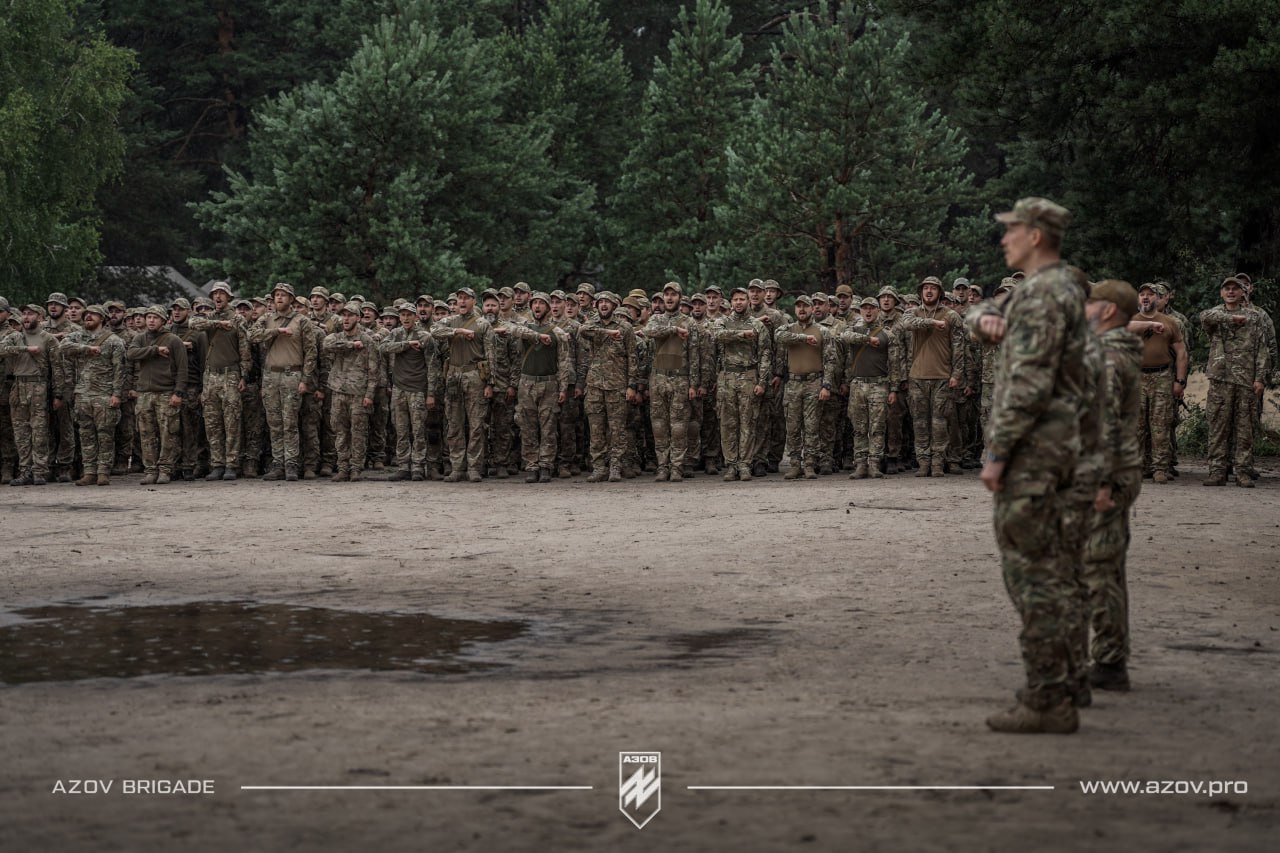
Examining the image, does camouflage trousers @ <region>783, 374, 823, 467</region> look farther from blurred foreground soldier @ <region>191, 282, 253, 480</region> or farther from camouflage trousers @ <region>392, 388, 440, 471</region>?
blurred foreground soldier @ <region>191, 282, 253, 480</region>

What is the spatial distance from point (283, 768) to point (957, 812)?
2.65 m

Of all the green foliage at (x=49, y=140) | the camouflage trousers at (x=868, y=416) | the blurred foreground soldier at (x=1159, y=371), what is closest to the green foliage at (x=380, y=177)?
the green foliage at (x=49, y=140)

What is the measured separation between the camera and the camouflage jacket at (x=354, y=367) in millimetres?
21359

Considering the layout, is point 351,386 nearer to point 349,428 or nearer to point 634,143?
Answer: point 349,428

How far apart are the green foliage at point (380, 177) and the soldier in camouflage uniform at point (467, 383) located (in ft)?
57.4

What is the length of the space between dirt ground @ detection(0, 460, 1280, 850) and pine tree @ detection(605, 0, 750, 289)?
1173 inches

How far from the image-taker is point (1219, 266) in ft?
83.8

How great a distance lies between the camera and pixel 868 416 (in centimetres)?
2022

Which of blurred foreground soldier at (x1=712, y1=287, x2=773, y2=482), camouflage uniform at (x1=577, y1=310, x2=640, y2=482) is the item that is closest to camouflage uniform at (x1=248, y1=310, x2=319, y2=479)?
camouflage uniform at (x1=577, y1=310, x2=640, y2=482)

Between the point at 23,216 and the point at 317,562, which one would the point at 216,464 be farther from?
the point at 23,216

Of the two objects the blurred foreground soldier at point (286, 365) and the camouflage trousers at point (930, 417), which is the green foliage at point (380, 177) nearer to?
the blurred foreground soldier at point (286, 365)

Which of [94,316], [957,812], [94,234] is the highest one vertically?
[94,234]

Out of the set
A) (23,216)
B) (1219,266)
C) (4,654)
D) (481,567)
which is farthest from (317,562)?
(23,216)

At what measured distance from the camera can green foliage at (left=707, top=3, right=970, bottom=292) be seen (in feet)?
119
